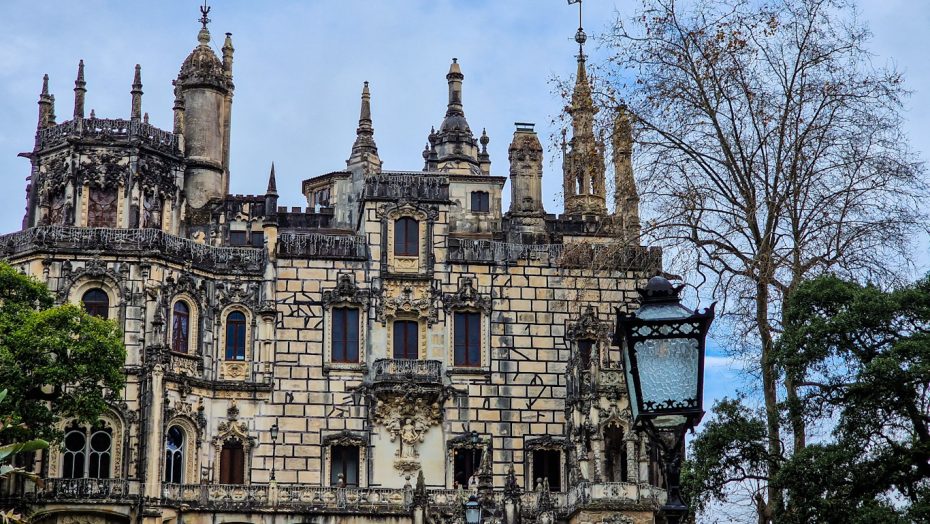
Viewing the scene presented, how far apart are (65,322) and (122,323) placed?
4.38m

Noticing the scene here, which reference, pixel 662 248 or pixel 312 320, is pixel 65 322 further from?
pixel 662 248

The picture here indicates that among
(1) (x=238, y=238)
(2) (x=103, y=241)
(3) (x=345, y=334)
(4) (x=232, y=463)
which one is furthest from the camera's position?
(1) (x=238, y=238)

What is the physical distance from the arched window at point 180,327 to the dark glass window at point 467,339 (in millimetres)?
10177

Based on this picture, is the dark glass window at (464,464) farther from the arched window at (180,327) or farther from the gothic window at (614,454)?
the arched window at (180,327)

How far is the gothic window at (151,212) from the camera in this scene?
57281 millimetres

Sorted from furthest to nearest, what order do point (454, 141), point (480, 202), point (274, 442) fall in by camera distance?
point (454, 141)
point (480, 202)
point (274, 442)

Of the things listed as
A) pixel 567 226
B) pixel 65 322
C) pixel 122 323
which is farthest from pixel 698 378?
pixel 567 226

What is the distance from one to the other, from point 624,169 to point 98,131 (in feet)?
97.1

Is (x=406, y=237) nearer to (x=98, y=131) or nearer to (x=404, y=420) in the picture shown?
(x=404, y=420)

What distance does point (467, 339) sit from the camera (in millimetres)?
57844

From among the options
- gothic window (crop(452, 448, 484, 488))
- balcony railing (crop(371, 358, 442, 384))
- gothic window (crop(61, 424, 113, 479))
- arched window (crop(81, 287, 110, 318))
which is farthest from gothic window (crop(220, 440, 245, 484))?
gothic window (crop(452, 448, 484, 488))

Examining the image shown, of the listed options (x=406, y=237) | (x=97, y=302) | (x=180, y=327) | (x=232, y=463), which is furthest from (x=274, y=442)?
(x=406, y=237)

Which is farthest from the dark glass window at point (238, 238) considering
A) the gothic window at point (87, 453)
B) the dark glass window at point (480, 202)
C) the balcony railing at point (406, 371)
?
the dark glass window at point (480, 202)

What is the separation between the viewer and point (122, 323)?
176 ft
